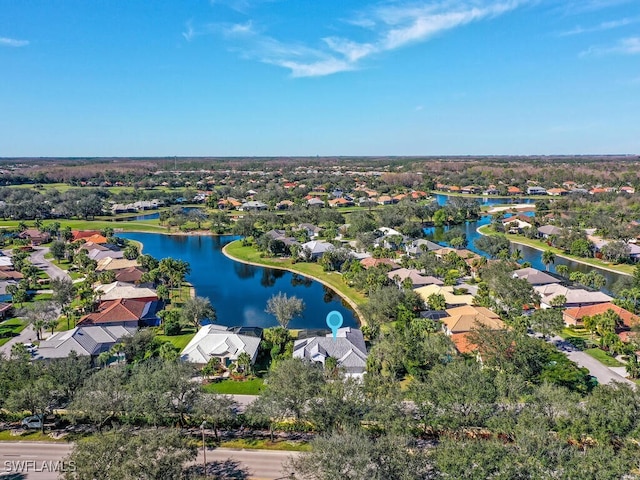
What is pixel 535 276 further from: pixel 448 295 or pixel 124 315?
pixel 124 315

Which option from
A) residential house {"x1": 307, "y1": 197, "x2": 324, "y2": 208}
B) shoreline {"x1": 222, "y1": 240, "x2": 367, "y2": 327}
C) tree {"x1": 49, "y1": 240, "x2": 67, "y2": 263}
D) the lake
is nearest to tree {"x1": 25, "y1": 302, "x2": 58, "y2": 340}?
the lake

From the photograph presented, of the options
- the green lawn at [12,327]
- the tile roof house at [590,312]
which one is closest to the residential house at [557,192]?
the tile roof house at [590,312]

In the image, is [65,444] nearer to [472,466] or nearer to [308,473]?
[308,473]

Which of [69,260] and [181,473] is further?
[69,260]

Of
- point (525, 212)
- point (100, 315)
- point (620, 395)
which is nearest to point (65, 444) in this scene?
point (100, 315)

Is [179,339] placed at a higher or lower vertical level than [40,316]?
lower

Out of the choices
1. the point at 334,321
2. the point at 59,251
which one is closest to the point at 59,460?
the point at 334,321
